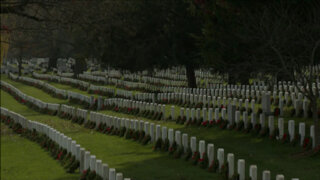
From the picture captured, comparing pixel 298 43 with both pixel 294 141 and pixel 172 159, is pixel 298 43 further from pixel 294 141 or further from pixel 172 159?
pixel 172 159

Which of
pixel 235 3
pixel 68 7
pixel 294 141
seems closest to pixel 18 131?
pixel 68 7

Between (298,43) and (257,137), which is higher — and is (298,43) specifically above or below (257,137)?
above

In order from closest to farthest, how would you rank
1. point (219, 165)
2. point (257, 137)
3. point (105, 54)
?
point (219, 165) → point (257, 137) → point (105, 54)

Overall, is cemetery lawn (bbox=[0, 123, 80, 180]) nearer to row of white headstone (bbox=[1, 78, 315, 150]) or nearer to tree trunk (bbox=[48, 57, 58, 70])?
row of white headstone (bbox=[1, 78, 315, 150])

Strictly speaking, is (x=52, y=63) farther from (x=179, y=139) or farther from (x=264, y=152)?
(x=264, y=152)

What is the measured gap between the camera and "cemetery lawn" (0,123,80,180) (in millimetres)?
15027

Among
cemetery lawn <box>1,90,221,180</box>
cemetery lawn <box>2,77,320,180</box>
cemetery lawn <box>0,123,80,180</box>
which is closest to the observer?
cemetery lawn <box>2,77,320,180</box>

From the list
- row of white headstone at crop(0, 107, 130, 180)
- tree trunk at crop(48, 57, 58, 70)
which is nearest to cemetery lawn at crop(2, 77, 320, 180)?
row of white headstone at crop(0, 107, 130, 180)

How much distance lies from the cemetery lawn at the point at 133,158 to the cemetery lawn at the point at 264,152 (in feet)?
4.60

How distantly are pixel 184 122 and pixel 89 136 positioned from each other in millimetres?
3090

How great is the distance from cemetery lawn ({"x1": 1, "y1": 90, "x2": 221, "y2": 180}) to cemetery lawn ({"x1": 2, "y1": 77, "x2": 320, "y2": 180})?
1.40m

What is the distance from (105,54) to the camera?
35844 mm

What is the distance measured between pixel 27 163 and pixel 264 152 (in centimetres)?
639

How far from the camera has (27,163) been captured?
1712 centimetres
